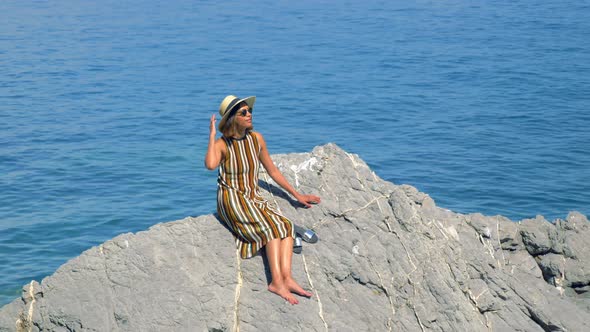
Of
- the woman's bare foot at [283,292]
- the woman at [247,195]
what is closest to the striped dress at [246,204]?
the woman at [247,195]

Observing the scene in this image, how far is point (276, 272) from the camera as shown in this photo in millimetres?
8242

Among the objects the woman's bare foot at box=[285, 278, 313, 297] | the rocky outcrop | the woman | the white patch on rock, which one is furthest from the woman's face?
the woman's bare foot at box=[285, 278, 313, 297]

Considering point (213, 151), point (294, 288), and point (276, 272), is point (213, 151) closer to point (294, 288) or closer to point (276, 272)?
point (276, 272)

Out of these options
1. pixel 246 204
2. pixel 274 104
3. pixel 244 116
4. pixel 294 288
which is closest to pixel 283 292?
pixel 294 288

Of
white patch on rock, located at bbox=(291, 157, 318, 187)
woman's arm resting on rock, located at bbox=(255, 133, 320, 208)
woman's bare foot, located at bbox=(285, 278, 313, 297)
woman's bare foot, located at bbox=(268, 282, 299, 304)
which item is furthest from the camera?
white patch on rock, located at bbox=(291, 157, 318, 187)

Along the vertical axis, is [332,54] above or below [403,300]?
above

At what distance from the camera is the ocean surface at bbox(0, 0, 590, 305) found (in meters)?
17.7


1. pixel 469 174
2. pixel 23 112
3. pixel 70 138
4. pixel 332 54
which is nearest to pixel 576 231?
pixel 469 174

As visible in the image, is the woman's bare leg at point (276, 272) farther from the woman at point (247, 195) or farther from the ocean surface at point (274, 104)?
the ocean surface at point (274, 104)

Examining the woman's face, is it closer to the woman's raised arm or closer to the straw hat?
the straw hat

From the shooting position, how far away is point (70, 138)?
21844 millimetres

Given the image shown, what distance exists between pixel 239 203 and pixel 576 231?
5.52 m

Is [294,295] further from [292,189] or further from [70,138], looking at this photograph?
[70,138]

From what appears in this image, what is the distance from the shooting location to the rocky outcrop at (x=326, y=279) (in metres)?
8.02
